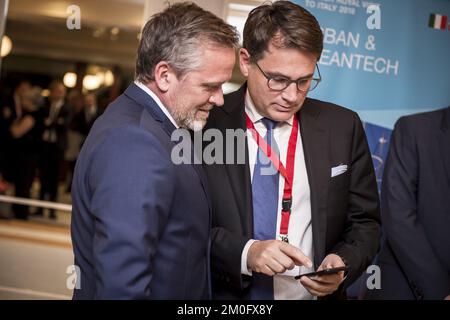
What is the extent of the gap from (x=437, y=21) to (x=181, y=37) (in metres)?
2.13

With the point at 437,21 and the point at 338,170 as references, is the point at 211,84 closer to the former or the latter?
the point at 338,170

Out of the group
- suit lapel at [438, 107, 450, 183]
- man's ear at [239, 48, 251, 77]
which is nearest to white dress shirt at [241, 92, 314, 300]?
man's ear at [239, 48, 251, 77]

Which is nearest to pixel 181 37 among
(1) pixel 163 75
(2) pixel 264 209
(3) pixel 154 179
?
(1) pixel 163 75

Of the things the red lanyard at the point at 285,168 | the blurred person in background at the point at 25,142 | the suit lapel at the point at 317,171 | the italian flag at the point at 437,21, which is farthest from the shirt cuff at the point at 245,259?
the blurred person in background at the point at 25,142

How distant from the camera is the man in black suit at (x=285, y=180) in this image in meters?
1.96

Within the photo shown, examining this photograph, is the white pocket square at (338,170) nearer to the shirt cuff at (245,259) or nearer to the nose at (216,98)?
the shirt cuff at (245,259)

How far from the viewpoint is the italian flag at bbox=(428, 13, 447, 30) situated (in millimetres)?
3217

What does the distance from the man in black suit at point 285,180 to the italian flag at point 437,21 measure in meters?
1.42

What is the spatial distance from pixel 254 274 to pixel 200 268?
41cm

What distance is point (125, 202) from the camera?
52.9 inches

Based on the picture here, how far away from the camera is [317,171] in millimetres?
2041

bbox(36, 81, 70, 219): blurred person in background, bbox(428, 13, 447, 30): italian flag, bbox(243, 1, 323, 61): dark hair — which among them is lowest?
bbox(36, 81, 70, 219): blurred person in background

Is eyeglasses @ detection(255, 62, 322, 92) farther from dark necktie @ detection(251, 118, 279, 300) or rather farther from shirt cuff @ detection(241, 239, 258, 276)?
shirt cuff @ detection(241, 239, 258, 276)
